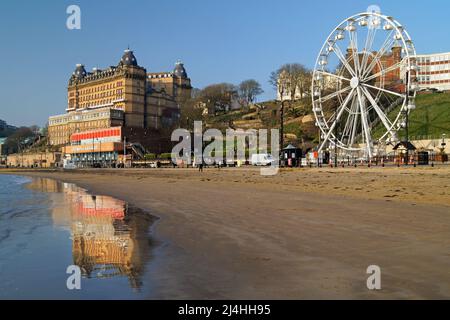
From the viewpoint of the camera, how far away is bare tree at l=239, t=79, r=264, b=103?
146 m

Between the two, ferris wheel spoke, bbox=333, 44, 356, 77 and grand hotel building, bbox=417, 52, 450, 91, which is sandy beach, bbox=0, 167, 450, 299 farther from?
grand hotel building, bbox=417, 52, 450, 91

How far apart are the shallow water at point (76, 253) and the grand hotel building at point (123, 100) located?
350 feet

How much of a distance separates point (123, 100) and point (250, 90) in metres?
39.9

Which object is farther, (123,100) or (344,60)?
(123,100)

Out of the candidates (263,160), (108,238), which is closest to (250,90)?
(263,160)

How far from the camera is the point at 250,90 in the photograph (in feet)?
481

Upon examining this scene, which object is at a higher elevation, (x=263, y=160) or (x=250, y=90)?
(x=250, y=90)

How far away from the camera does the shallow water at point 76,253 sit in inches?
273

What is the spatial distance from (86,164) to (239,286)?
11877cm

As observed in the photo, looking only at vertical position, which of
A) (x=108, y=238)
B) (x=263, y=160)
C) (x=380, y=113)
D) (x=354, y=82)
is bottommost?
(x=108, y=238)

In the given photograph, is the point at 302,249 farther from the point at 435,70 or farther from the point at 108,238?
the point at 435,70

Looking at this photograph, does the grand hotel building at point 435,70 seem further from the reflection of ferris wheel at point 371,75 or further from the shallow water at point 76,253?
the shallow water at point 76,253

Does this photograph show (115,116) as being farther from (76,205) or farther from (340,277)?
(340,277)
